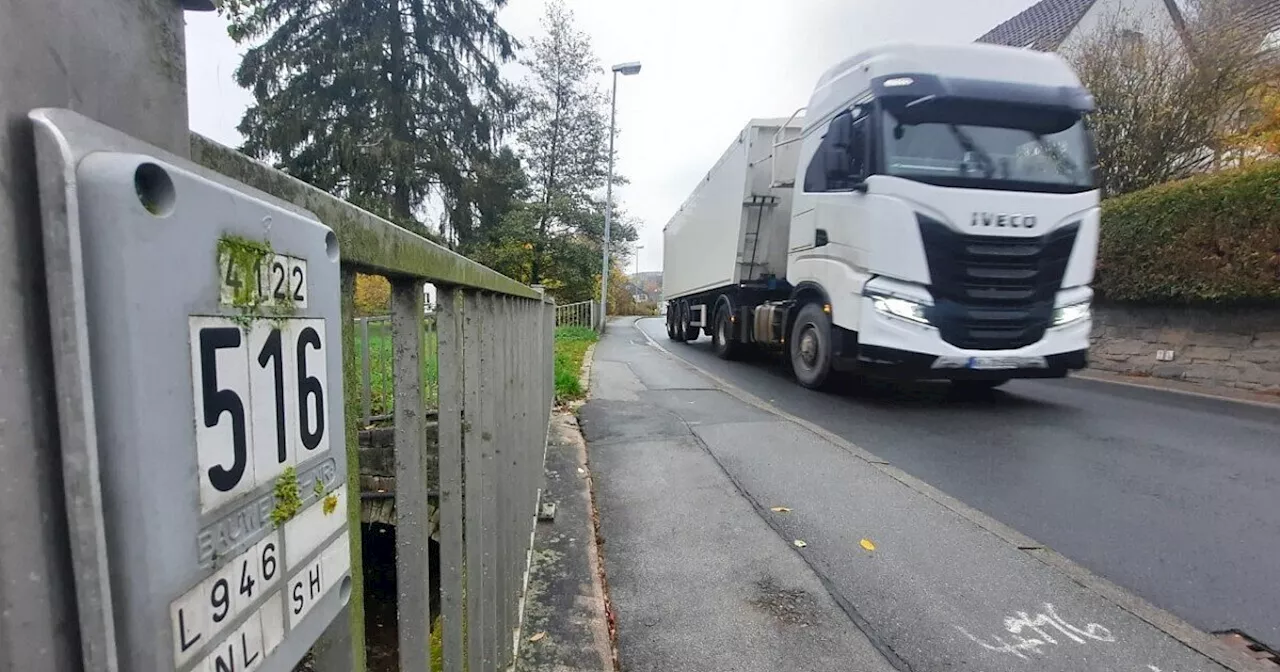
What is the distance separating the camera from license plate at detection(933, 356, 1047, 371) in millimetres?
5992

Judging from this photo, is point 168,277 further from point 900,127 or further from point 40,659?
point 900,127

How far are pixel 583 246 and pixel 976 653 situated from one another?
78.9ft

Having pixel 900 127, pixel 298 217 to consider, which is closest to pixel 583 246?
pixel 900 127

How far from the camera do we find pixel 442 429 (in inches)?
47.4

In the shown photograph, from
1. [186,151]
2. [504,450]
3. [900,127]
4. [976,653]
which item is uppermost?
[900,127]

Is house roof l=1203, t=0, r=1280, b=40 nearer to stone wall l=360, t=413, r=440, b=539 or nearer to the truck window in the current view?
the truck window

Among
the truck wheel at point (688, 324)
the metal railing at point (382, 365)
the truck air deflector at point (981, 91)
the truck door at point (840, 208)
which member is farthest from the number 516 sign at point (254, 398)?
the truck wheel at point (688, 324)

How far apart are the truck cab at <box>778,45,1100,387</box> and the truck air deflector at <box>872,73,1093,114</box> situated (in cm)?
1

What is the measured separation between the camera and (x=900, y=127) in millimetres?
6031

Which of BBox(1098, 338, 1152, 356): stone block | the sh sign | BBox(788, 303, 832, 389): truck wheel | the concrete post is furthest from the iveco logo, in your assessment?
the concrete post

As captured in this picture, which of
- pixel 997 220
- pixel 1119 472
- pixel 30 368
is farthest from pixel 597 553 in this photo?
pixel 997 220

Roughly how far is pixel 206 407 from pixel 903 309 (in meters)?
6.22

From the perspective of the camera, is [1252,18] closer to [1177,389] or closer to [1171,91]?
[1171,91]

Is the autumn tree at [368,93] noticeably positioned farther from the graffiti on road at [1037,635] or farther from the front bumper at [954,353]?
the graffiti on road at [1037,635]
